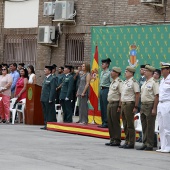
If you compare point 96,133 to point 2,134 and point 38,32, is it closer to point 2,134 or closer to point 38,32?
point 2,134

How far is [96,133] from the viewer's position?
19469 millimetres

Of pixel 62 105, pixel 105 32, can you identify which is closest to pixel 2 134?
pixel 62 105

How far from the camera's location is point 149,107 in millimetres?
16391

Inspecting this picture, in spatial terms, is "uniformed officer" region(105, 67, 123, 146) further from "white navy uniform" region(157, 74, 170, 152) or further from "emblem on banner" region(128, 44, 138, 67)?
A: "emblem on banner" region(128, 44, 138, 67)

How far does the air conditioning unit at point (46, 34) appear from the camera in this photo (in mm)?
28906

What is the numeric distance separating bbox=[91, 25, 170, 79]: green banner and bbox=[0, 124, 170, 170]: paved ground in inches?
131

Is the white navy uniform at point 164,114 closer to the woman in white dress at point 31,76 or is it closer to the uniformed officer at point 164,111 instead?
the uniformed officer at point 164,111

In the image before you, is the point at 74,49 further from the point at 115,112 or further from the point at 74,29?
the point at 115,112

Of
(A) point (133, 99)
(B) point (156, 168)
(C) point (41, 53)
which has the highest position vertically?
(C) point (41, 53)

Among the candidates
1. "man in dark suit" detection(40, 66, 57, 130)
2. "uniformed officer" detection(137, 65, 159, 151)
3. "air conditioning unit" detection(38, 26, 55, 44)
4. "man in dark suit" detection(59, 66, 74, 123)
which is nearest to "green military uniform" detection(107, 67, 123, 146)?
"uniformed officer" detection(137, 65, 159, 151)

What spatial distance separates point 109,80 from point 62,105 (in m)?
2.96

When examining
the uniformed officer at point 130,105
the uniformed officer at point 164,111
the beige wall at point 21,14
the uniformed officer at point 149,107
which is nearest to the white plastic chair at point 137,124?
the uniformed officer at point 130,105

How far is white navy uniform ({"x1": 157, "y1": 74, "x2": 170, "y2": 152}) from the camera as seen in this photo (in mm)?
15875

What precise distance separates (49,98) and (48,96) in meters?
0.16
